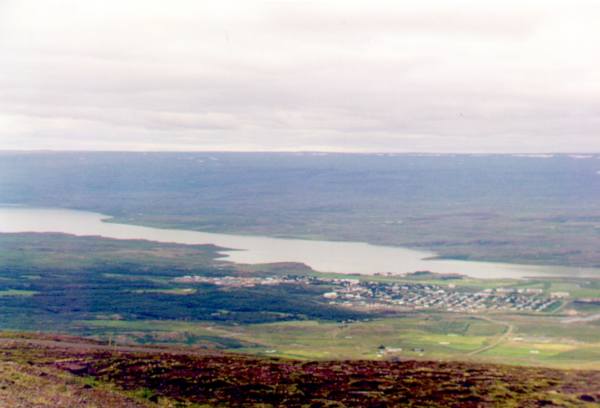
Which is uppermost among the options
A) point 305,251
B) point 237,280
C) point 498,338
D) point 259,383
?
point 259,383

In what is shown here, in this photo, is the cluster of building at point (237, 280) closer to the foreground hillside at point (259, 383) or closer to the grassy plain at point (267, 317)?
the grassy plain at point (267, 317)

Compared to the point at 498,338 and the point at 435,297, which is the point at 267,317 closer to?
the point at 435,297

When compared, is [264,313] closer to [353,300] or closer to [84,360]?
[353,300]

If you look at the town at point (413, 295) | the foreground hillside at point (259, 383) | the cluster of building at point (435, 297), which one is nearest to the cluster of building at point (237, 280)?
the town at point (413, 295)

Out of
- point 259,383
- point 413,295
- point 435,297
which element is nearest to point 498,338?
point 435,297

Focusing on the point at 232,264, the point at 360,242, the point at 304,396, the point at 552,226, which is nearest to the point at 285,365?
the point at 304,396

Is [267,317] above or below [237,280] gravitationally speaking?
below

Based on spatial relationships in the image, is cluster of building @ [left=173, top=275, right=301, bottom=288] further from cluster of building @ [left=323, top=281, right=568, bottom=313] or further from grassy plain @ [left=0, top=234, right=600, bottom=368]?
cluster of building @ [left=323, top=281, right=568, bottom=313]
